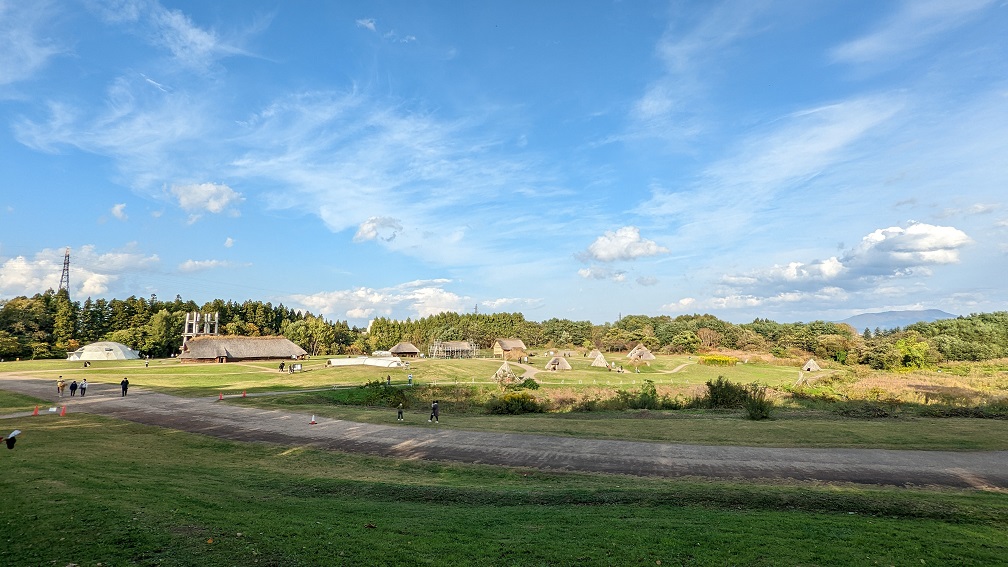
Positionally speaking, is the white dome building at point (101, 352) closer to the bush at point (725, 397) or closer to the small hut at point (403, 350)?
the small hut at point (403, 350)

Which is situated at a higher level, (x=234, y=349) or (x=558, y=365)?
(x=234, y=349)

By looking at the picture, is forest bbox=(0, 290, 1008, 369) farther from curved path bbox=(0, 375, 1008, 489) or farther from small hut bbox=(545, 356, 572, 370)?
curved path bbox=(0, 375, 1008, 489)

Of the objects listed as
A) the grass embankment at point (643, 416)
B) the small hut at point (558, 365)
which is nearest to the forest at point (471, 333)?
the grass embankment at point (643, 416)

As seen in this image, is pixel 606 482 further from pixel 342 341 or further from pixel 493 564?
pixel 342 341

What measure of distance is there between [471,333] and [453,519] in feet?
360

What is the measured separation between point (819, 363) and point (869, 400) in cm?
4946

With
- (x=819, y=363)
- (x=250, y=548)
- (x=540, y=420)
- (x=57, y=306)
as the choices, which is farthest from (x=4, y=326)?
A: (x=819, y=363)

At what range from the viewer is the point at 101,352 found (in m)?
69.7

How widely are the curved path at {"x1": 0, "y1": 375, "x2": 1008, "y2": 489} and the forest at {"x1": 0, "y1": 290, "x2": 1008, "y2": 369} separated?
57.4 meters

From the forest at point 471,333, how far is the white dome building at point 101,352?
18.8ft

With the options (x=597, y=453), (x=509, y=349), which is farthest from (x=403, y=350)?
(x=597, y=453)

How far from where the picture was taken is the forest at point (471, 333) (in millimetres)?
69750

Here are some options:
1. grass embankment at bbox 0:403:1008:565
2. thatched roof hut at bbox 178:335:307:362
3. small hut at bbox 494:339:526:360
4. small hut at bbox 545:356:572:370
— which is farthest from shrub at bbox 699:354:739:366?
grass embankment at bbox 0:403:1008:565

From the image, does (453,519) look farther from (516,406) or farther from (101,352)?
(101,352)
